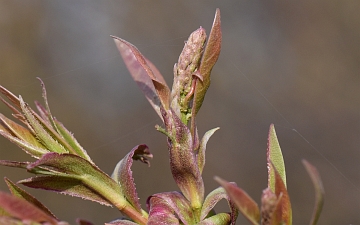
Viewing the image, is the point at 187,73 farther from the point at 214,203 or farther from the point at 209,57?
the point at 214,203

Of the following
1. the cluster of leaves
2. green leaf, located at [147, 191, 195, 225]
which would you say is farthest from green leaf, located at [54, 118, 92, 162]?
green leaf, located at [147, 191, 195, 225]

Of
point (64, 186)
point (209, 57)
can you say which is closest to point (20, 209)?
point (64, 186)

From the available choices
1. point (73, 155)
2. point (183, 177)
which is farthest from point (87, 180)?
point (183, 177)

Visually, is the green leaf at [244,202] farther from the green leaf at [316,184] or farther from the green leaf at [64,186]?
the green leaf at [64,186]

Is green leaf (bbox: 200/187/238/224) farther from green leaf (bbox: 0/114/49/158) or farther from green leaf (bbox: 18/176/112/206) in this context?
green leaf (bbox: 0/114/49/158)

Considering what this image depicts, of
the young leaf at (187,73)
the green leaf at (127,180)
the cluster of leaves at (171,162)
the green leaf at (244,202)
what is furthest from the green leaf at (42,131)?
the green leaf at (244,202)

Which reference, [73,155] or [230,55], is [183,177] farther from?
[230,55]
